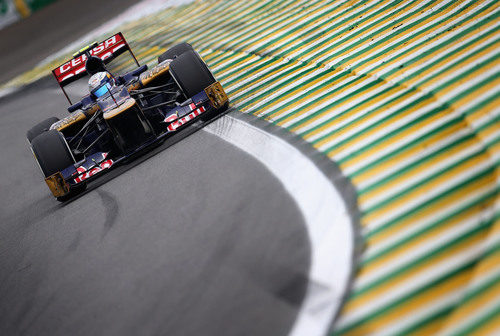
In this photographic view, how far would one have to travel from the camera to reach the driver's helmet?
791cm

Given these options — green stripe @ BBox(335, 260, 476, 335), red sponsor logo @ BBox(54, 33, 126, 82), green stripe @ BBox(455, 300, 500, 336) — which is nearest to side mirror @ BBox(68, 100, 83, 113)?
red sponsor logo @ BBox(54, 33, 126, 82)

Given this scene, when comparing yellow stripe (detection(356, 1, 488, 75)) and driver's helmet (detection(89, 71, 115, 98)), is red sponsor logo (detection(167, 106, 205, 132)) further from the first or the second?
yellow stripe (detection(356, 1, 488, 75))

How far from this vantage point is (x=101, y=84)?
7949mm

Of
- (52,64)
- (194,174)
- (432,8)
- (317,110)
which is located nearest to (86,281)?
(194,174)

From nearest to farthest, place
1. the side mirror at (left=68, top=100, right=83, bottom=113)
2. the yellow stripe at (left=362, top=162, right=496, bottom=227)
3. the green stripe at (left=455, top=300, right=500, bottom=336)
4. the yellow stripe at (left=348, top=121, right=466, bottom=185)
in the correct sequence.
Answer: the green stripe at (left=455, top=300, right=500, bottom=336) → the yellow stripe at (left=362, top=162, right=496, bottom=227) → the yellow stripe at (left=348, top=121, right=466, bottom=185) → the side mirror at (left=68, top=100, right=83, bottom=113)

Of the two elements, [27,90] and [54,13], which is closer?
[27,90]

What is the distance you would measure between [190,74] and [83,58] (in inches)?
75.9

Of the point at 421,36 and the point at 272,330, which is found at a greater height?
the point at 421,36

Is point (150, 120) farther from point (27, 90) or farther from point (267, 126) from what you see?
point (27, 90)

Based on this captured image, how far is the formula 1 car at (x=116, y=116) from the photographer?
285 inches

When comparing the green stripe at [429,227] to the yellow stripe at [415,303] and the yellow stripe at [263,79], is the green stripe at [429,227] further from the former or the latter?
the yellow stripe at [263,79]

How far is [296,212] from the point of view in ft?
16.7

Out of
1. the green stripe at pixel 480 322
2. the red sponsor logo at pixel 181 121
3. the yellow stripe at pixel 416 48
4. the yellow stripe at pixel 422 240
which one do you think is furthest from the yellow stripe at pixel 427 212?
the red sponsor logo at pixel 181 121

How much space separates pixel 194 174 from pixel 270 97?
1.91 metres
